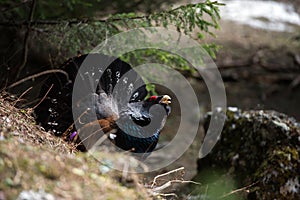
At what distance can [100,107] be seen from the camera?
454 cm

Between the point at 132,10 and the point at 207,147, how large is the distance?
2.88 meters

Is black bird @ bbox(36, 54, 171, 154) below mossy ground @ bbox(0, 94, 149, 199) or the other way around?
below

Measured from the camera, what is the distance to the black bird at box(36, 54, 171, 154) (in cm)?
450

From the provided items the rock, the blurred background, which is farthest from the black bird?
the rock

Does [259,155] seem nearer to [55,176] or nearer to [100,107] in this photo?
[100,107]

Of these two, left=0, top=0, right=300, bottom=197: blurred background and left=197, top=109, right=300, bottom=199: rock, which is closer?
left=197, top=109, right=300, bottom=199: rock

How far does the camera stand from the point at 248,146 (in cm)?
551

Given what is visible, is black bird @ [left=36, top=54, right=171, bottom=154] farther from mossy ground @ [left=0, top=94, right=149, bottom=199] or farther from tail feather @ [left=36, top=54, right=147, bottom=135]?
mossy ground @ [left=0, top=94, right=149, bottom=199]

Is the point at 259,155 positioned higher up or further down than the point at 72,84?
further down

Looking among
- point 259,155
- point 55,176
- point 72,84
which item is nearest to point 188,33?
point 259,155

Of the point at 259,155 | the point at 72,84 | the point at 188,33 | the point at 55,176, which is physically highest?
the point at 55,176

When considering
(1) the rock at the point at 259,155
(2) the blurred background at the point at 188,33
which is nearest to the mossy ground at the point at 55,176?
(2) the blurred background at the point at 188,33

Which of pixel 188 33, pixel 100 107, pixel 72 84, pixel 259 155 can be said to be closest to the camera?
pixel 100 107

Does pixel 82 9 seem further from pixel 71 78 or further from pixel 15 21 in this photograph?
pixel 71 78
